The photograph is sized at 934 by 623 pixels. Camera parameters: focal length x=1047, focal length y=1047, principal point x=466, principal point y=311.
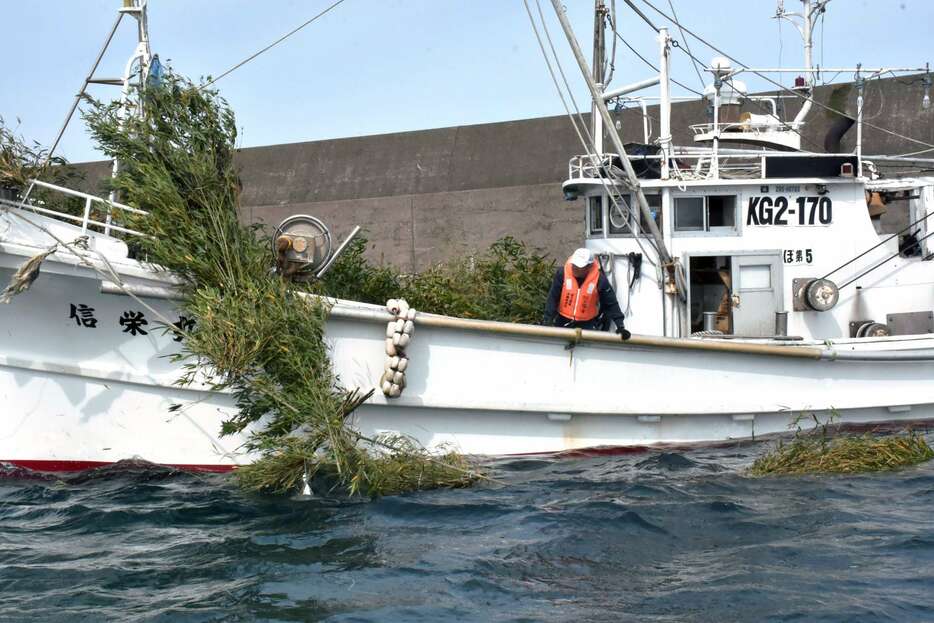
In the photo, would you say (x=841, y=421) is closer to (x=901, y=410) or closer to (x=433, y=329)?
(x=901, y=410)

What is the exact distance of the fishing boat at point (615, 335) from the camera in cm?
766

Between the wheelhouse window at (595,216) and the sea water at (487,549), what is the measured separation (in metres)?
2.42

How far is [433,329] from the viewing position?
802 cm

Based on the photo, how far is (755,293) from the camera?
9.22 meters

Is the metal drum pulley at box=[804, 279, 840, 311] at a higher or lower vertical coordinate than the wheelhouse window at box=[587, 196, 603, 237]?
lower

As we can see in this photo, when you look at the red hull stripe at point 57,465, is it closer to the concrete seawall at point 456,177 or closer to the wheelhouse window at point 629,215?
the wheelhouse window at point 629,215

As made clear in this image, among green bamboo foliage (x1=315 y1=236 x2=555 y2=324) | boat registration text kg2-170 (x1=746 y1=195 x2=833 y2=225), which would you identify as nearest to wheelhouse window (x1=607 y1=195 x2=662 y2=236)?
boat registration text kg2-170 (x1=746 y1=195 x2=833 y2=225)

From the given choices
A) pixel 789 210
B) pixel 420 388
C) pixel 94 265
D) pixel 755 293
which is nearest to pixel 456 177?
pixel 789 210

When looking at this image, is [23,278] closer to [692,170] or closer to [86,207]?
[86,207]

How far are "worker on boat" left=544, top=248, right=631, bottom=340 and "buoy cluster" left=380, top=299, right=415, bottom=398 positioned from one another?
1.52 meters

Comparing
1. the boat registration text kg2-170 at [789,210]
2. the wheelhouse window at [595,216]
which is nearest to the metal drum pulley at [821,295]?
the boat registration text kg2-170 at [789,210]

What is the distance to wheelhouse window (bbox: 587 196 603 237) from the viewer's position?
9461mm

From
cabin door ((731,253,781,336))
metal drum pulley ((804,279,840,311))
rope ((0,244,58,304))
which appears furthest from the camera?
cabin door ((731,253,781,336))

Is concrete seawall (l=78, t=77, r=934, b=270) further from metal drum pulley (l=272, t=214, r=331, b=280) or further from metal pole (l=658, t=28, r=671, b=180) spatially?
metal drum pulley (l=272, t=214, r=331, b=280)
